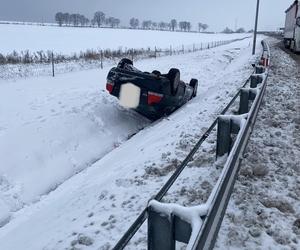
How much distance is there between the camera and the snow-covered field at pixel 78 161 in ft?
17.6

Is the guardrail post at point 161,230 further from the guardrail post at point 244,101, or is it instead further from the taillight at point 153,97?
the taillight at point 153,97

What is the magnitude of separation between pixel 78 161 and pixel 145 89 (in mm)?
2850

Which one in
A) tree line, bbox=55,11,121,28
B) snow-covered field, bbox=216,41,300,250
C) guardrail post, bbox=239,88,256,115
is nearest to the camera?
snow-covered field, bbox=216,41,300,250

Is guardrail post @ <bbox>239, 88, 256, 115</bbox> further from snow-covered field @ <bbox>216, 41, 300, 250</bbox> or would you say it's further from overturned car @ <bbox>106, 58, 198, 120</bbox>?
overturned car @ <bbox>106, 58, 198, 120</bbox>

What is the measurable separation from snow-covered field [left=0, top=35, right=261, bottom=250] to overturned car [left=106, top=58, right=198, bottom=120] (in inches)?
22.7

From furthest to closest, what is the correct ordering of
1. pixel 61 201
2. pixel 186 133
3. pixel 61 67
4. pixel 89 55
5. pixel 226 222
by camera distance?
pixel 89 55
pixel 61 67
pixel 186 133
pixel 61 201
pixel 226 222

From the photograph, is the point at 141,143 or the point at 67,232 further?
the point at 141,143

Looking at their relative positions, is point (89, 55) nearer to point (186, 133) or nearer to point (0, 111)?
point (0, 111)

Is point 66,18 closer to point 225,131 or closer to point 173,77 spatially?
point 173,77

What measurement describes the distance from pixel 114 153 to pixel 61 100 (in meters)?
4.11

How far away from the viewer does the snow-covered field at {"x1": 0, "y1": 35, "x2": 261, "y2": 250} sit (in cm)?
537

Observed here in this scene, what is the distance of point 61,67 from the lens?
22391 mm

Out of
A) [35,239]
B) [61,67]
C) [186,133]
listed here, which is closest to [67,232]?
[35,239]

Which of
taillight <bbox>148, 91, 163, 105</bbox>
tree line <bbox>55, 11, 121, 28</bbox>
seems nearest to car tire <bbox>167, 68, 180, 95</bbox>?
taillight <bbox>148, 91, 163, 105</bbox>
